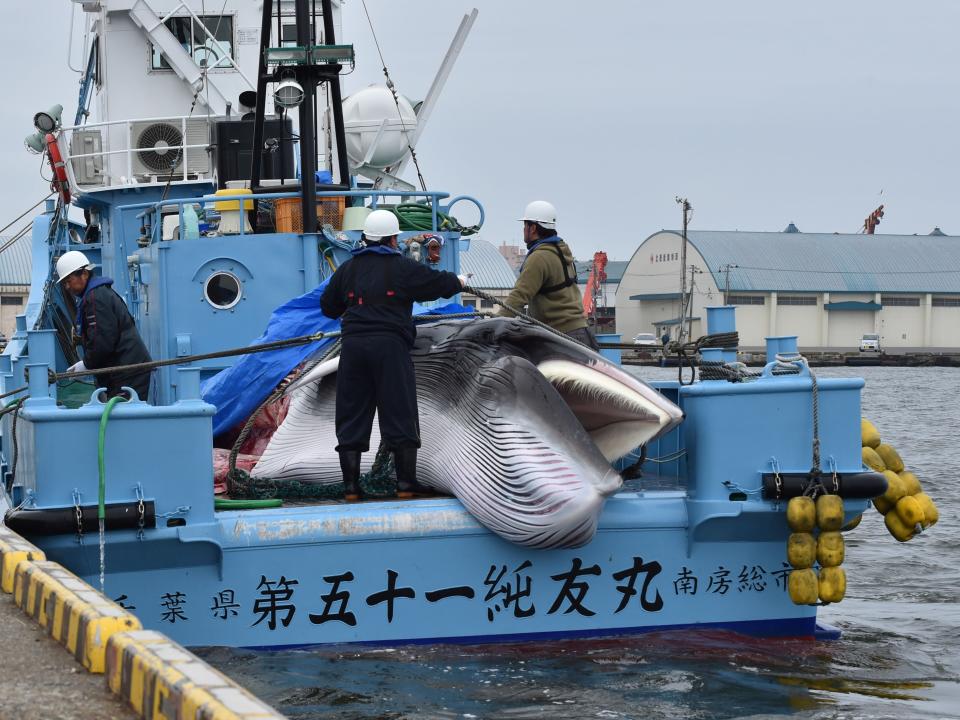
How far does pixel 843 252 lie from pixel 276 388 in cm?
8080

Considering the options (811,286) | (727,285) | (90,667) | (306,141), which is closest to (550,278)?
(306,141)

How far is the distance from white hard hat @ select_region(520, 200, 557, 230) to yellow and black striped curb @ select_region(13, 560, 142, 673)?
3710 millimetres

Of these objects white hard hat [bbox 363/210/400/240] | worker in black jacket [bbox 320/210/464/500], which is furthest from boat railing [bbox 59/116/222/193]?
worker in black jacket [bbox 320/210/464/500]

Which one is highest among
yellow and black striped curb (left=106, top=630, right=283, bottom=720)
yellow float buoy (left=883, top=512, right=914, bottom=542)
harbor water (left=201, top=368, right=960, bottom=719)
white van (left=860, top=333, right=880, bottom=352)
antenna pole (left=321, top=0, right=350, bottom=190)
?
antenna pole (left=321, top=0, right=350, bottom=190)

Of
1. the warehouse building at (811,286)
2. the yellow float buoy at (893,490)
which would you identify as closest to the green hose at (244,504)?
the yellow float buoy at (893,490)

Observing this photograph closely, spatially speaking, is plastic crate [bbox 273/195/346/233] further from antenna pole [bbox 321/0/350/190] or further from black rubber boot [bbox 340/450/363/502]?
black rubber boot [bbox 340/450/363/502]

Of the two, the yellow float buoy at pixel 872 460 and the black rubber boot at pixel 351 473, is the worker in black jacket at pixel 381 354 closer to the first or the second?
the black rubber boot at pixel 351 473

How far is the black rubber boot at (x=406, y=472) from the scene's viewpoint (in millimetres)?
7852

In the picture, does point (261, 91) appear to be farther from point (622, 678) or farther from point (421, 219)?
point (622, 678)

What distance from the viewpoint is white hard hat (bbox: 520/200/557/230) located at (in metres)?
8.81

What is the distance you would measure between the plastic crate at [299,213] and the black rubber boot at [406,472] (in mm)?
3668

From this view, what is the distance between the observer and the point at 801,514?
738cm

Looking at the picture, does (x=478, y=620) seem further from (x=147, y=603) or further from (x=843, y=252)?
(x=843, y=252)

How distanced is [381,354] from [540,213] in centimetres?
168
